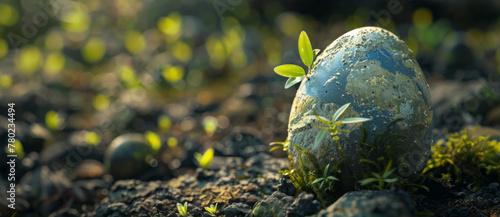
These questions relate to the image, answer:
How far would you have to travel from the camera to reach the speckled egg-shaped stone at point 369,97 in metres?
2.38

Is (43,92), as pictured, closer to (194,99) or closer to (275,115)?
(194,99)

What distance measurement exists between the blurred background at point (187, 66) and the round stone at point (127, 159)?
0.12m

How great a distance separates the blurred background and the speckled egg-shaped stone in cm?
151

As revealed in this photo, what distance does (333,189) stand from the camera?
245cm

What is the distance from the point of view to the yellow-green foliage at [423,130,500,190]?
110 inches

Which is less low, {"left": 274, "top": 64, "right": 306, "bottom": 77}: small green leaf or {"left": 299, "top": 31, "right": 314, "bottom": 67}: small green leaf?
{"left": 299, "top": 31, "right": 314, "bottom": 67}: small green leaf

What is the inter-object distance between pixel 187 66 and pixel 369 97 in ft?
12.7

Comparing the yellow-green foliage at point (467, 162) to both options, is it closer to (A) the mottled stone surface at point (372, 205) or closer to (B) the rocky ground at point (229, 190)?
(B) the rocky ground at point (229, 190)

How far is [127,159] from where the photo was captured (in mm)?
3768

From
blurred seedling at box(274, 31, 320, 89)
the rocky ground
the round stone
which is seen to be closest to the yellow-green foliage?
the rocky ground

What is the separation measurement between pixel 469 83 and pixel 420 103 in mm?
2845

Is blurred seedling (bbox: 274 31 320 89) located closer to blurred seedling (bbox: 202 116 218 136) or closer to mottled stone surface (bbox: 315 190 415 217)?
mottled stone surface (bbox: 315 190 415 217)

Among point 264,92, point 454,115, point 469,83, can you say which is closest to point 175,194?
point 264,92

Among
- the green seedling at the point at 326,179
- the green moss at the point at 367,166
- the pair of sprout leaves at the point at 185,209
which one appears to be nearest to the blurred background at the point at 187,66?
the pair of sprout leaves at the point at 185,209
